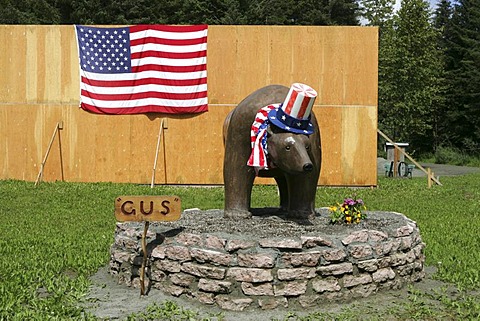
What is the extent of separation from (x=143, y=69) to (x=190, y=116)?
5.38 ft

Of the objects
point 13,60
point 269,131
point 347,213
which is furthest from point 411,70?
point 269,131

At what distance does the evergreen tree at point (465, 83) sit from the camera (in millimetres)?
34375

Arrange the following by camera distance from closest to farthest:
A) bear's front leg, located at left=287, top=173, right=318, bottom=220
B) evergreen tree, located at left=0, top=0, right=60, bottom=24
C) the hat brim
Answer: the hat brim < bear's front leg, located at left=287, top=173, right=318, bottom=220 < evergreen tree, located at left=0, top=0, right=60, bottom=24

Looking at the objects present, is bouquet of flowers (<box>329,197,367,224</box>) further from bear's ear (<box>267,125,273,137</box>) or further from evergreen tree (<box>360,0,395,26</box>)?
evergreen tree (<box>360,0,395,26</box>)

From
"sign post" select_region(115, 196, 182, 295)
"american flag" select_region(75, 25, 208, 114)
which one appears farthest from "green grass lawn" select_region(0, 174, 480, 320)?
"american flag" select_region(75, 25, 208, 114)

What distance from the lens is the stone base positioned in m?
5.08

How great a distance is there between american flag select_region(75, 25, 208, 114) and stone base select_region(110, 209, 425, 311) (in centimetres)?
935

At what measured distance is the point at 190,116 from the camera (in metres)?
14.9

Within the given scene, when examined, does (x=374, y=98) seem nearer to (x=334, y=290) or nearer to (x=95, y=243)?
(x=95, y=243)

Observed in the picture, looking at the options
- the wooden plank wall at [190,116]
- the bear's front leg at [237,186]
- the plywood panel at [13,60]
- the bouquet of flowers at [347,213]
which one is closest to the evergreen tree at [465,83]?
the wooden plank wall at [190,116]

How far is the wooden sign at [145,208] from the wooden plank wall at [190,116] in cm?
958

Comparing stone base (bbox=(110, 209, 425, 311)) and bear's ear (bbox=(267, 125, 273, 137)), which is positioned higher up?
bear's ear (bbox=(267, 125, 273, 137))

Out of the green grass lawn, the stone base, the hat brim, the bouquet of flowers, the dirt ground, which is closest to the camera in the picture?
the dirt ground

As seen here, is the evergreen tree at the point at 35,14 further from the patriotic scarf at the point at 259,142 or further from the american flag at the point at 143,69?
the patriotic scarf at the point at 259,142
